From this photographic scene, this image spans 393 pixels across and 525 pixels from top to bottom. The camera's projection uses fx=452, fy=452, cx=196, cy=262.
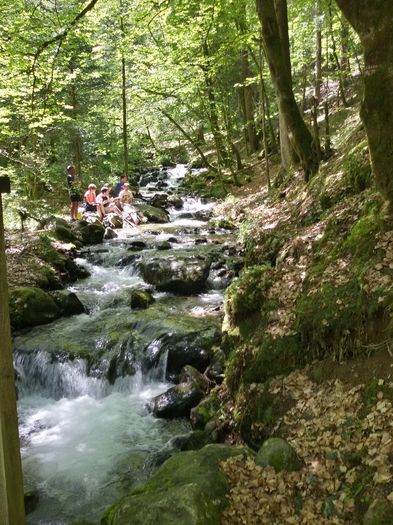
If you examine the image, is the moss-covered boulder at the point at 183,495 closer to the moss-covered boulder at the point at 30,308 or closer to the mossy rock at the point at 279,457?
the mossy rock at the point at 279,457

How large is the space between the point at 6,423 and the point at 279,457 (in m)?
2.48

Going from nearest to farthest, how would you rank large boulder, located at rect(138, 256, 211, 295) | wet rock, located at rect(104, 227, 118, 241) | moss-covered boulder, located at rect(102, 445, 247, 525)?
1. moss-covered boulder, located at rect(102, 445, 247, 525)
2. large boulder, located at rect(138, 256, 211, 295)
3. wet rock, located at rect(104, 227, 118, 241)

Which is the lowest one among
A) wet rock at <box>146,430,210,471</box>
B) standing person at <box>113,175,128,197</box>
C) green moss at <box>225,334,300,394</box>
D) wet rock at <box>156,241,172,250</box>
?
wet rock at <box>146,430,210,471</box>

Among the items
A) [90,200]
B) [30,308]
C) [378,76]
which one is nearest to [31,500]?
[30,308]

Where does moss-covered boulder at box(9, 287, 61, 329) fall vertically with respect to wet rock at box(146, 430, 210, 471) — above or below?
above

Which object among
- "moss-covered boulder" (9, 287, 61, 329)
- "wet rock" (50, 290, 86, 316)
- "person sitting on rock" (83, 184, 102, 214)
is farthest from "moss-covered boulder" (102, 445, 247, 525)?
"person sitting on rock" (83, 184, 102, 214)

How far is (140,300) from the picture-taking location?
1031cm

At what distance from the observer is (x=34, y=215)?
15320mm

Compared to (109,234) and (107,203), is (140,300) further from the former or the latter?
(107,203)

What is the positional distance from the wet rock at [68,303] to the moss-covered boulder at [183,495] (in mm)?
6392

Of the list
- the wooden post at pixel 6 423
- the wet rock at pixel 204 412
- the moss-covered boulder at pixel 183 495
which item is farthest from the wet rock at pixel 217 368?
the wooden post at pixel 6 423

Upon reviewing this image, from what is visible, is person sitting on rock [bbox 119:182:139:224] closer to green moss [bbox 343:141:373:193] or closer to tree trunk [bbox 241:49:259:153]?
tree trunk [bbox 241:49:259:153]

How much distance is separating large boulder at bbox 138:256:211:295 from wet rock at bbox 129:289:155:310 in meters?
0.81

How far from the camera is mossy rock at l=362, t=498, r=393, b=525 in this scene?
127 inches
